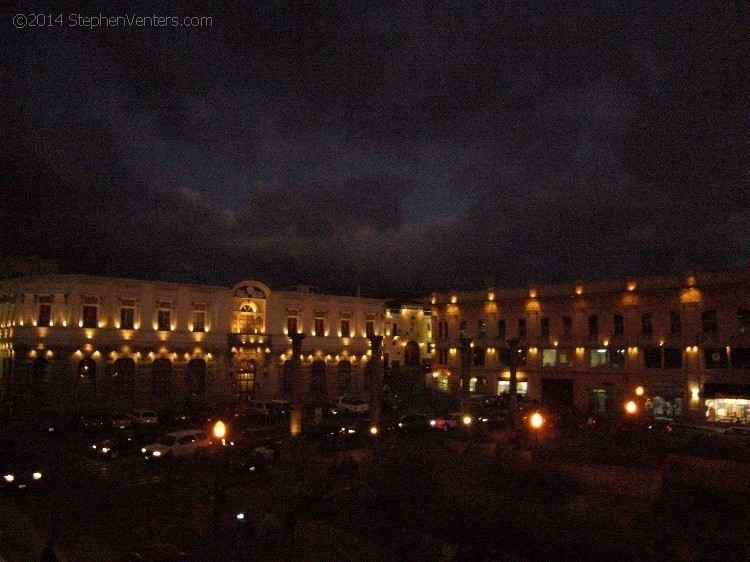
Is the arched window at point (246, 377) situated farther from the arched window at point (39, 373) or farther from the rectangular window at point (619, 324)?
the rectangular window at point (619, 324)

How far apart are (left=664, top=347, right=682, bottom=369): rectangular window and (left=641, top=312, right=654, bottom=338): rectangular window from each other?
182 centimetres

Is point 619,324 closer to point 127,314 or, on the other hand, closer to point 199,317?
point 199,317

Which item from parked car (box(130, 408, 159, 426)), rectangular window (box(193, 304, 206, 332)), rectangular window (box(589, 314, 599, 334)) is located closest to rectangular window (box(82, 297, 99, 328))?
rectangular window (box(193, 304, 206, 332))

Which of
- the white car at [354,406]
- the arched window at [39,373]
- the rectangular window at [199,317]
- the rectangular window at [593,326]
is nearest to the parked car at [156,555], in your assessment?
the white car at [354,406]

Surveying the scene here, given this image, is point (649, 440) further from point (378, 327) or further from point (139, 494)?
point (378, 327)

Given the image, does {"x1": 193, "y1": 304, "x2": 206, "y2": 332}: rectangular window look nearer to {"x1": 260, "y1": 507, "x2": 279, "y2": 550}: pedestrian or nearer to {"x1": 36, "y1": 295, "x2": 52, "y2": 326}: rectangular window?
{"x1": 36, "y1": 295, "x2": 52, "y2": 326}: rectangular window

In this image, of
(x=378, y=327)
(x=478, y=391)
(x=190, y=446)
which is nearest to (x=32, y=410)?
(x=190, y=446)

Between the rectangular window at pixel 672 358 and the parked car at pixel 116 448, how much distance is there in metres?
39.2

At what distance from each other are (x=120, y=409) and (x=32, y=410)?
19.9 ft

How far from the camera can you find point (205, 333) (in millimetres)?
52969

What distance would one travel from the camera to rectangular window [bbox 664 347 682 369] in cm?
4769

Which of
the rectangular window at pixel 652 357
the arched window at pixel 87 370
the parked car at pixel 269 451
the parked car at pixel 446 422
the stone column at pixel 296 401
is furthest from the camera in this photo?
the rectangular window at pixel 652 357

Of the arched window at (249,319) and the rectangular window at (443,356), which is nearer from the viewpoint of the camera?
the arched window at (249,319)

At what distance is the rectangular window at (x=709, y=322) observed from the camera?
46.2m
